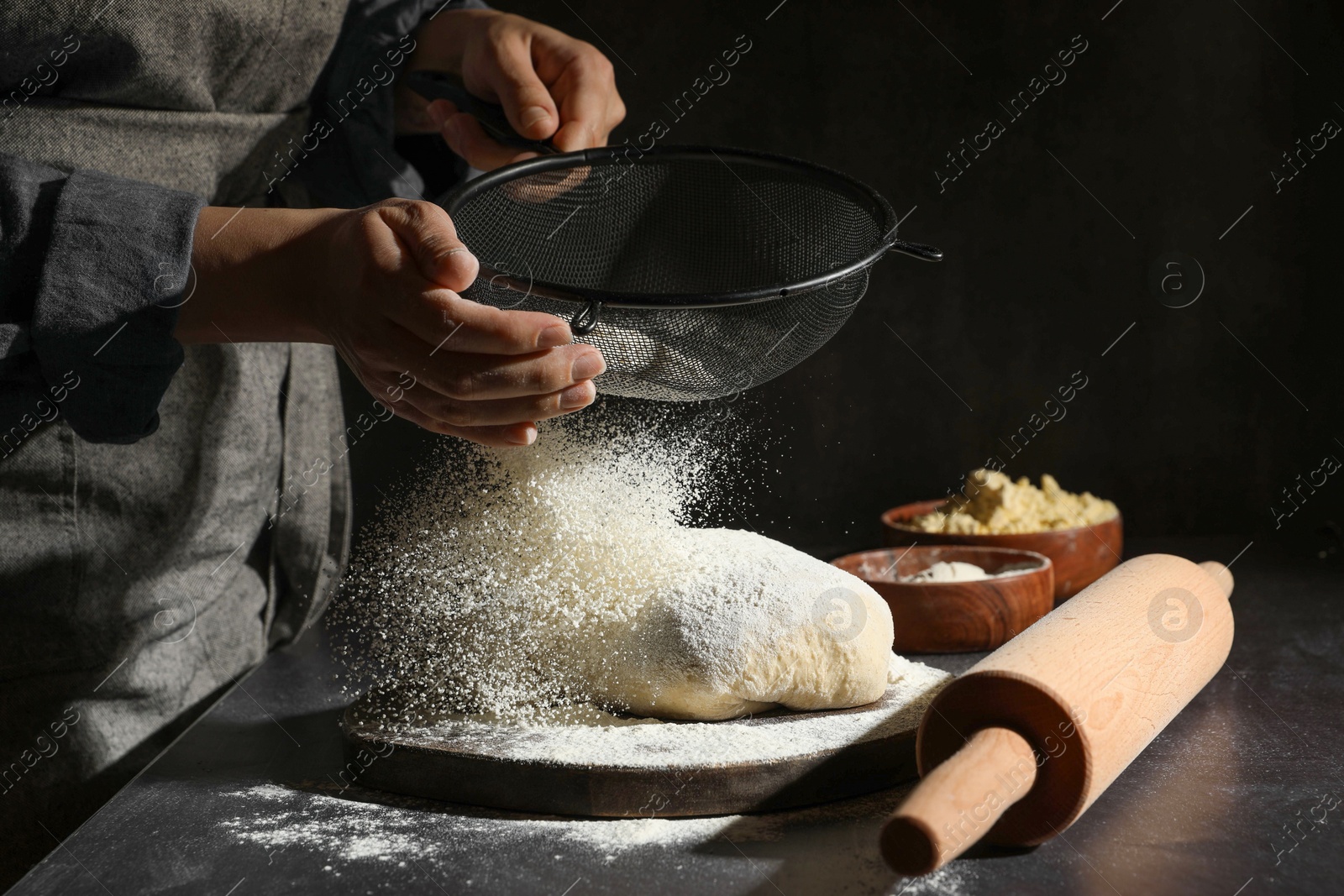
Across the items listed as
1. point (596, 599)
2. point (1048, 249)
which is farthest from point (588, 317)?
point (1048, 249)

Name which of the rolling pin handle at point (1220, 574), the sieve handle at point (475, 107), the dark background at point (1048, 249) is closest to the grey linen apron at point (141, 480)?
the sieve handle at point (475, 107)

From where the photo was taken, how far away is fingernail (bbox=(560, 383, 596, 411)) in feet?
2.34

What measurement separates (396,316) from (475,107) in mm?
482

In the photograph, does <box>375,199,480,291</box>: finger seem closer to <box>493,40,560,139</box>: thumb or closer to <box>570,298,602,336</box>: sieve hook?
<box>570,298,602,336</box>: sieve hook

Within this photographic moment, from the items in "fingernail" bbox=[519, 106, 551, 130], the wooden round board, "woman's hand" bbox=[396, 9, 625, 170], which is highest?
"woman's hand" bbox=[396, 9, 625, 170]

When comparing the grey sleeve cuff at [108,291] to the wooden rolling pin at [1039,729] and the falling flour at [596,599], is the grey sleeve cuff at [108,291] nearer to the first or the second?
the falling flour at [596,599]

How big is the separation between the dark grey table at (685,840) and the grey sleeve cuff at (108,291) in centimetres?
30

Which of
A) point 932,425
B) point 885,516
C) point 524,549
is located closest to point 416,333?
point 524,549

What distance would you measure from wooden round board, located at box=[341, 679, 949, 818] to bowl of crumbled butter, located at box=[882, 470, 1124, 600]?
18.9 inches

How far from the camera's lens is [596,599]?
910 millimetres

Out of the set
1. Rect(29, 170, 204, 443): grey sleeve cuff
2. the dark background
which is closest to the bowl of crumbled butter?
the dark background

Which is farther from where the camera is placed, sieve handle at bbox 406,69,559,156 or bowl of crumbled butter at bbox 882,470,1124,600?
bowl of crumbled butter at bbox 882,470,1124,600

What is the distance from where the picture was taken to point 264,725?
98cm

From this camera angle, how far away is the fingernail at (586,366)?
27.2 inches
